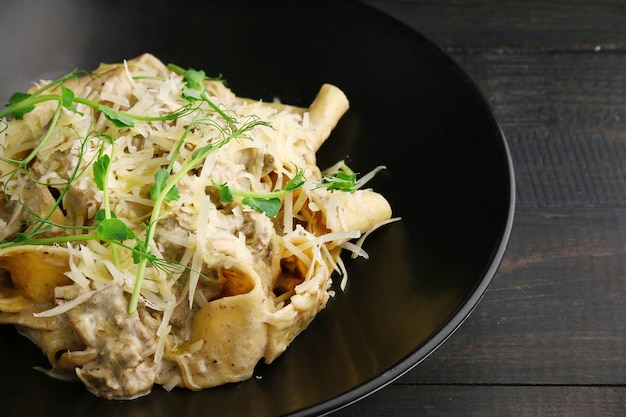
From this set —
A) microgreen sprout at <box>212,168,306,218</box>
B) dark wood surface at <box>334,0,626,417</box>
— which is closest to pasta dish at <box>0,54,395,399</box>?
microgreen sprout at <box>212,168,306,218</box>

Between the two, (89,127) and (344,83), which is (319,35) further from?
(89,127)

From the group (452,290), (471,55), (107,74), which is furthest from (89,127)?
(471,55)

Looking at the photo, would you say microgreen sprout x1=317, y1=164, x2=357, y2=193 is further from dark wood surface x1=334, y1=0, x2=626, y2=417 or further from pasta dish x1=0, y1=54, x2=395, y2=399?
dark wood surface x1=334, y1=0, x2=626, y2=417

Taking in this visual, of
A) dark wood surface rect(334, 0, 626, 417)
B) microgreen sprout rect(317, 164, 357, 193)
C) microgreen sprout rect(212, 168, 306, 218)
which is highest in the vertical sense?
microgreen sprout rect(212, 168, 306, 218)

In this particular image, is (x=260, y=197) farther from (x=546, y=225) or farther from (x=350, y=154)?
(x=546, y=225)

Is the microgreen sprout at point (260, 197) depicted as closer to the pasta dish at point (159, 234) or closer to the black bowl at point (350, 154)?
the pasta dish at point (159, 234)

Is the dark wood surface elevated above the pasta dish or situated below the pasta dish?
below

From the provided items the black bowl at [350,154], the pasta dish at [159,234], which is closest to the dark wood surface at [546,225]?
the black bowl at [350,154]
